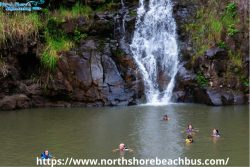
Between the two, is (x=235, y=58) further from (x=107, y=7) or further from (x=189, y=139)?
(x=189, y=139)

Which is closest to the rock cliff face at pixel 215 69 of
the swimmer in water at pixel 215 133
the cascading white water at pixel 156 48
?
the cascading white water at pixel 156 48

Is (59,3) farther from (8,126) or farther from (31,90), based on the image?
(8,126)

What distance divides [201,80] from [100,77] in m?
5.50

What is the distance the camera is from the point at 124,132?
63.5ft

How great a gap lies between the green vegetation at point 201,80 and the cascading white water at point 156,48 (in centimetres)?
153

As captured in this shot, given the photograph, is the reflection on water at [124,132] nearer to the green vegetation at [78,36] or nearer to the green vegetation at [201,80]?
the green vegetation at [201,80]

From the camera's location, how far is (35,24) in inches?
1078

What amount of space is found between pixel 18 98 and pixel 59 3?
701 centimetres

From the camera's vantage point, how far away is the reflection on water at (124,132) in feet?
53.5

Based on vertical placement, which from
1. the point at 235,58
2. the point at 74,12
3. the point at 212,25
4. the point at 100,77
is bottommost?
the point at 100,77

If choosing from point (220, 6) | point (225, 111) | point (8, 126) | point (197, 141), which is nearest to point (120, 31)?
point (220, 6)

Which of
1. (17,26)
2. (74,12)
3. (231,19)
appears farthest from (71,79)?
(231,19)

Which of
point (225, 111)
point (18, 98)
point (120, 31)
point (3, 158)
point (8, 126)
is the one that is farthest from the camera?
point (120, 31)

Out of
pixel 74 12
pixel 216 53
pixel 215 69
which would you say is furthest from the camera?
pixel 74 12
